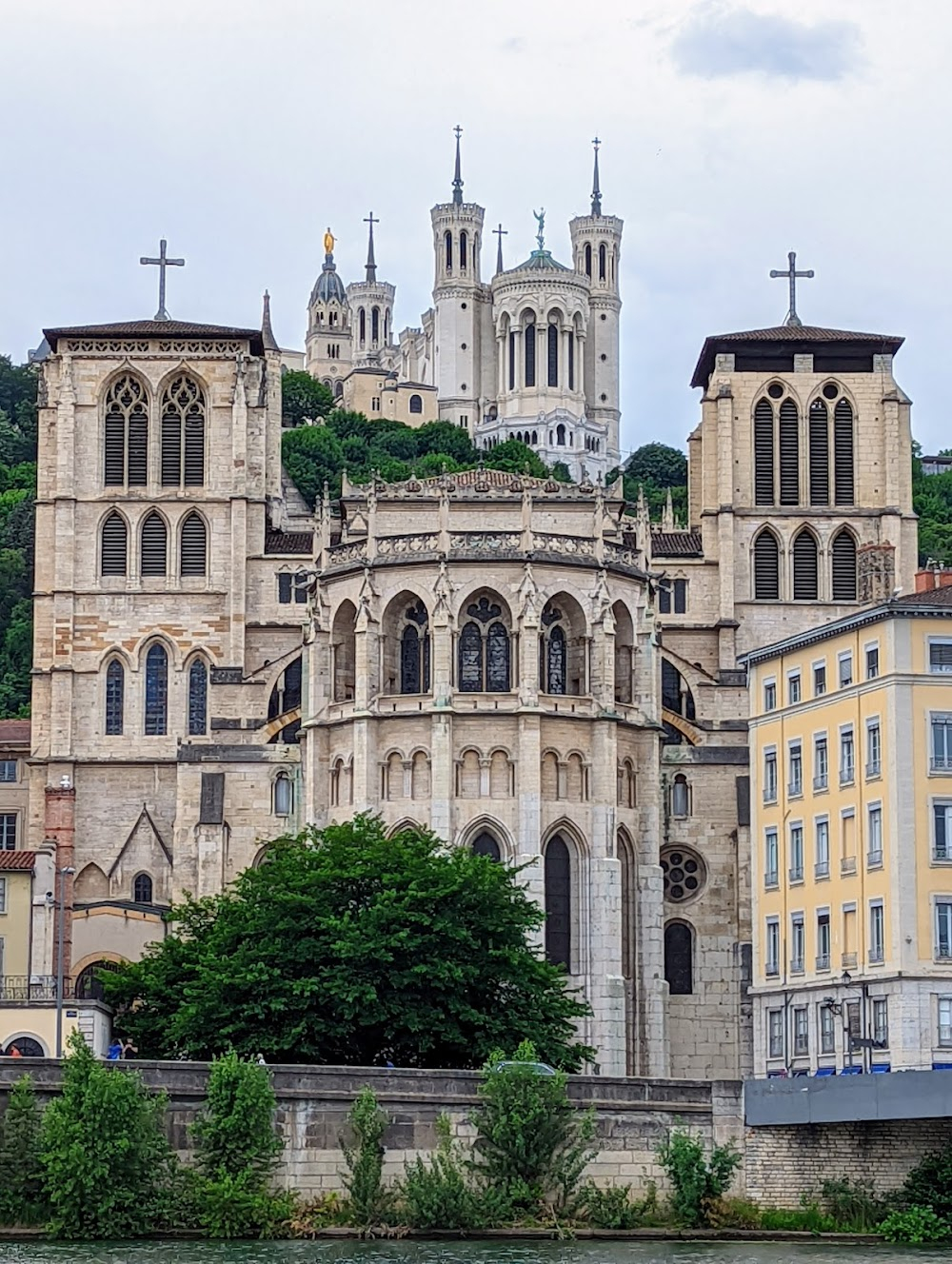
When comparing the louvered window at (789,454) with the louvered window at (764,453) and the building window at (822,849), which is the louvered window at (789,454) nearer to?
the louvered window at (764,453)

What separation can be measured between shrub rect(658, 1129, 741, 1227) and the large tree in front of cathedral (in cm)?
916

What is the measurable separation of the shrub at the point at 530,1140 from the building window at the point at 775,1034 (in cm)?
1852

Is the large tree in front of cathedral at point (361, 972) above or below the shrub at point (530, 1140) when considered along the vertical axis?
above

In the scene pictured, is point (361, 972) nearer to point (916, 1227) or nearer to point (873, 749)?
point (873, 749)

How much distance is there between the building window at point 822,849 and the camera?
8306cm

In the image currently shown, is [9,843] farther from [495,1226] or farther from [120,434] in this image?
[495,1226]

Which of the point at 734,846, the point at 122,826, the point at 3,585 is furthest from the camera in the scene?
the point at 3,585

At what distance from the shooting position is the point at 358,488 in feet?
388

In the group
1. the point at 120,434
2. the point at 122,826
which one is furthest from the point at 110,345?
the point at 122,826

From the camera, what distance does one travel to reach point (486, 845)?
312ft

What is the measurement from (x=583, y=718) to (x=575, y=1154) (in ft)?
100

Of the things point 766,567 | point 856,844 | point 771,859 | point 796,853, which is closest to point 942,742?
point 856,844

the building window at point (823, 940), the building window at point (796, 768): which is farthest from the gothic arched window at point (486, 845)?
the building window at point (823, 940)

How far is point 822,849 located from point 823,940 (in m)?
2.45
